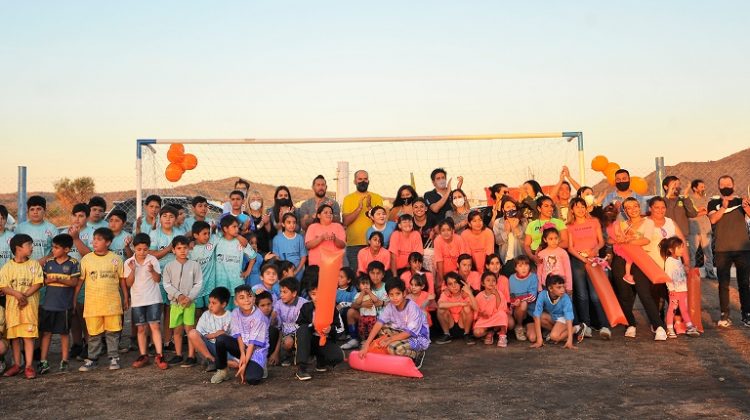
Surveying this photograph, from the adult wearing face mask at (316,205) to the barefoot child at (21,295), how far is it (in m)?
3.30

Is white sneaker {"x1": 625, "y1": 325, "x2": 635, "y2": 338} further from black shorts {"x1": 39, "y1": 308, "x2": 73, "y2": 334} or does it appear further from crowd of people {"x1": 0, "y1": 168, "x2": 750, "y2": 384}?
black shorts {"x1": 39, "y1": 308, "x2": 73, "y2": 334}

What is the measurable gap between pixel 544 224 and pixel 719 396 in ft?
10.7

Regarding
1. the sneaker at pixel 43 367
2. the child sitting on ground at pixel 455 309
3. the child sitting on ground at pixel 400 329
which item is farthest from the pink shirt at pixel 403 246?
the sneaker at pixel 43 367

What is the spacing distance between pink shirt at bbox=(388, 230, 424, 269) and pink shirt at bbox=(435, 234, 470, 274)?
0.20 metres

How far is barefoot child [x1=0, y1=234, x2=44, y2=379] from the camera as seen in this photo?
21.2ft

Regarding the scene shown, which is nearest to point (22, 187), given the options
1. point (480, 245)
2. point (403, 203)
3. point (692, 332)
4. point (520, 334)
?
point (403, 203)

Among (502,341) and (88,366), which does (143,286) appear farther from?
(502,341)

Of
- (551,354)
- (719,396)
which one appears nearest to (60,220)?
(551,354)

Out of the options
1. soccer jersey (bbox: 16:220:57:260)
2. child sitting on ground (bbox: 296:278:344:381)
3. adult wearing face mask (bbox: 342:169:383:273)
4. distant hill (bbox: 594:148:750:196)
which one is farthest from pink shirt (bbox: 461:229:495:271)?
distant hill (bbox: 594:148:750:196)

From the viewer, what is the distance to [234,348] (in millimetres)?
6148

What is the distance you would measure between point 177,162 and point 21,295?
222 inches

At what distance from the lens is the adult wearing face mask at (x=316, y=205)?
874 centimetres

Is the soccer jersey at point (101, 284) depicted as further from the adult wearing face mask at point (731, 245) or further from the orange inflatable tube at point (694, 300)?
the adult wearing face mask at point (731, 245)

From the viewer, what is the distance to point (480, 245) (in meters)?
8.23
